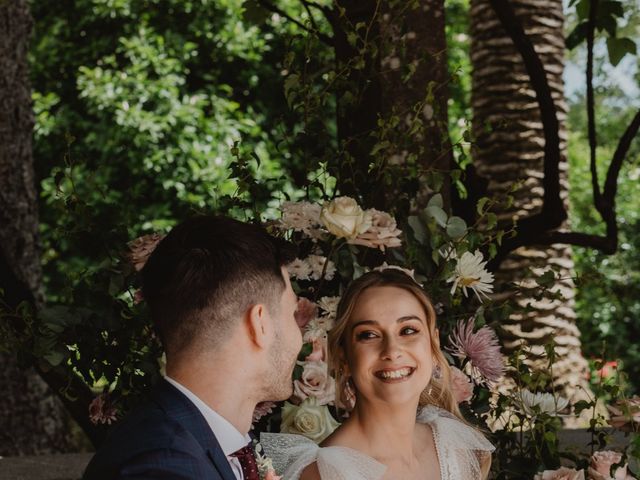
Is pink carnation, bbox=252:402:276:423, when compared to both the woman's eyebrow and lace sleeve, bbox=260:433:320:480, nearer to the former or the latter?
lace sleeve, bbox=260:433:320:480

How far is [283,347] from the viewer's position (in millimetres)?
2053

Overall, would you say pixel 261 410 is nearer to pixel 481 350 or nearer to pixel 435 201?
pixel 481 350

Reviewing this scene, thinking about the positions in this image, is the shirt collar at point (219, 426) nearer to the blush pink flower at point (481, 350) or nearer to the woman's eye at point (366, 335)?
the woman's eye at point (366, 335)

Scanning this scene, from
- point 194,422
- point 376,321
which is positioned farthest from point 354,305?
point 194,422

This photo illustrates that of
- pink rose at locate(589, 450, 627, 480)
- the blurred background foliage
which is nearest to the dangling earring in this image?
pink rose at locate(589, 450, 627, 480)

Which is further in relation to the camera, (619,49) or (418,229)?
(619,49)

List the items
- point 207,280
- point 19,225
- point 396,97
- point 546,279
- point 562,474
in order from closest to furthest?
point 207,280 < point 562,474 < point 546,279 < point 396,97 < point 19,225

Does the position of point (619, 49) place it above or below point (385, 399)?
above

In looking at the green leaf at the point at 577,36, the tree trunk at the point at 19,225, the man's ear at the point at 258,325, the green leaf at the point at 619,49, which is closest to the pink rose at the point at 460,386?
the man's ear at the point at 258,325

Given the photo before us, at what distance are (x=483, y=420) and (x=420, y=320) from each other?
0.47 meters

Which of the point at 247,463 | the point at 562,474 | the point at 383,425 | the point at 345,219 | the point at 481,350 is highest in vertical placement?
the point at 345,219

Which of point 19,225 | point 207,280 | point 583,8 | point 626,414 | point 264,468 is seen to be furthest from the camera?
point 19,225

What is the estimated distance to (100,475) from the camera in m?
1.76

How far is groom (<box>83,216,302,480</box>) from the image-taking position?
190 centimetres
